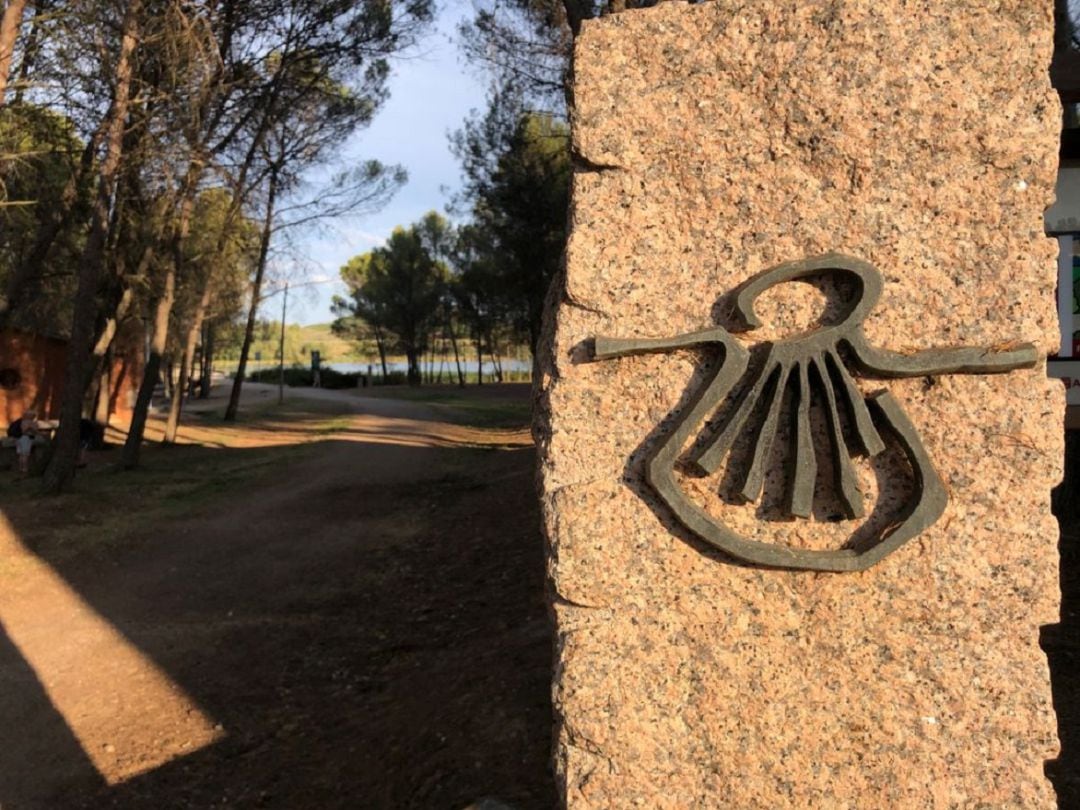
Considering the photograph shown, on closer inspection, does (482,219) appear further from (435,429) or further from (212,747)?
(212,747)

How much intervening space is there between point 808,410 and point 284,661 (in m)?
4.37

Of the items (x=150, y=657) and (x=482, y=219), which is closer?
(x=150, y=657)

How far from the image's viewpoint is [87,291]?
993 centimetres

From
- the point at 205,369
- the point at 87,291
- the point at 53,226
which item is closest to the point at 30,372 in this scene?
the point at 53,226

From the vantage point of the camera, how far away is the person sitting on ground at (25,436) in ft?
39.1

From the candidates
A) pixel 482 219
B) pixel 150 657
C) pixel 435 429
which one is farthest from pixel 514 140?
pixel 150 657

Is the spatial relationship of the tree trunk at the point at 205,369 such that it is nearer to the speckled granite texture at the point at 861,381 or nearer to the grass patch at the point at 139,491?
the grass patch at the point at 139,491

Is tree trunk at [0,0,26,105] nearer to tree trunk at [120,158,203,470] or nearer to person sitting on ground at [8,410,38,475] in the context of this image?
tree trunk at [120,158,203,470]

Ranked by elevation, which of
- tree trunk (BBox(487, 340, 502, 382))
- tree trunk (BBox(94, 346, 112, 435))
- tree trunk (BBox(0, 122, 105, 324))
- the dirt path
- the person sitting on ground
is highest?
tree trunk (BBox(0, 122, 105, 324))

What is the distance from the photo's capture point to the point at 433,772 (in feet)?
12.5

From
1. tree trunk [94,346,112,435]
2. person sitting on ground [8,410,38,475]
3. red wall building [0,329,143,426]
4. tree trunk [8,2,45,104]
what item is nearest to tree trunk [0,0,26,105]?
tree trunk [8,2,45,104]

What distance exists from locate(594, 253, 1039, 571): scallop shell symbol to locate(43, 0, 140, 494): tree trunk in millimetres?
9334

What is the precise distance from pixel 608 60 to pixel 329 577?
590cm

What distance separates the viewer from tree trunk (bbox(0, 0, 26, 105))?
26.4ft
